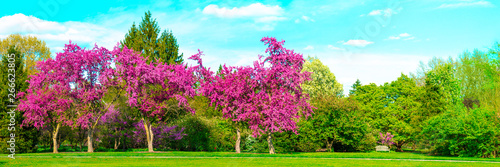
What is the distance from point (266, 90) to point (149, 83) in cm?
908

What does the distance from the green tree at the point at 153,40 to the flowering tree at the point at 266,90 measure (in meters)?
24.4

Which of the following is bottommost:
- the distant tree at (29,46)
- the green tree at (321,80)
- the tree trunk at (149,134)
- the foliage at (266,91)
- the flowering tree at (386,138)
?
the flowering tree at (386,138)

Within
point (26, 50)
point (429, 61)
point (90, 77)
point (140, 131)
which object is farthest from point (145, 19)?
point (429, 61)

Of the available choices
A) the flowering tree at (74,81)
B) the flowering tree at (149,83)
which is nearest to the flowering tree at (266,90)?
the flowering tree at (149,83)

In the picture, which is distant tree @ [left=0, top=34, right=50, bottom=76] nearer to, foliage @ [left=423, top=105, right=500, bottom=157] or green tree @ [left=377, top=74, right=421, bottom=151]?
green tree @ [left=377, top=74, right=421, bottom=151]

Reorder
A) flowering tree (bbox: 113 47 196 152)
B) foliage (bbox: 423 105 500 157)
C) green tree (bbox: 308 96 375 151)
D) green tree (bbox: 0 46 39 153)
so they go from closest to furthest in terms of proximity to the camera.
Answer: foliage (bbox: 423 105 500 157) < green tree (bbox: 0 46 39 153) < flowering tree (bbox: 113 47 196 152) < green tree (bbox: 308 96 375 151)

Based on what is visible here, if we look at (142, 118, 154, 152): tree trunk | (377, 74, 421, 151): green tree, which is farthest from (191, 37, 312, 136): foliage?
(377, 74, 421, 151): green tree

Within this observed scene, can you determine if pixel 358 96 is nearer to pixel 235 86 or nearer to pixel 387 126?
pixel 387 126

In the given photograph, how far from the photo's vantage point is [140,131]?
1347 inches

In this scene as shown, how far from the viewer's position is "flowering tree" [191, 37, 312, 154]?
81.1 ft

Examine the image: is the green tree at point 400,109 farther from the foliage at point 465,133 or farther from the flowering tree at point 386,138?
the foliage at point 465,133

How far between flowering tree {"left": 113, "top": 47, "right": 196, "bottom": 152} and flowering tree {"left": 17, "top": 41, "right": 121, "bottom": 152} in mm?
1412

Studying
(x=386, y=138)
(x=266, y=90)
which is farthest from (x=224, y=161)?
(x=386, y=138)

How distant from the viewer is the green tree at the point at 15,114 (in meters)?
26.3
